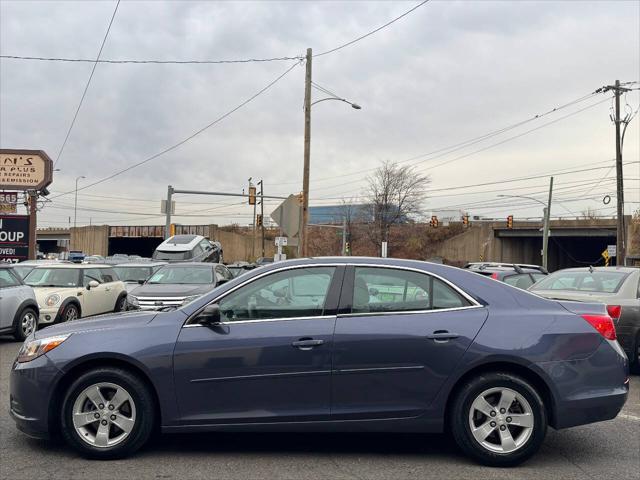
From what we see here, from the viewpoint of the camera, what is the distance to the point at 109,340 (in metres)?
4.87

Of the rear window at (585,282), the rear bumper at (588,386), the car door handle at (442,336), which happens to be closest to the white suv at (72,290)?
the rear window at (585,282)

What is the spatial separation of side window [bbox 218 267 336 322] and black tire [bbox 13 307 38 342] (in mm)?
7924

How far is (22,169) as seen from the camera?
2766 centimetres

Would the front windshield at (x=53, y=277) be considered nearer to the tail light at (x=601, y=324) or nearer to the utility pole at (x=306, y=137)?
the utility pole at (x=306, y=137)

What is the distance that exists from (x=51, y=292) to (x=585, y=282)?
34.7 feet

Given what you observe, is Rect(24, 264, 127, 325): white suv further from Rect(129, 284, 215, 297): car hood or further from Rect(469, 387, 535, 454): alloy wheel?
Rect(469, 387, 535, 454): alloy wheel

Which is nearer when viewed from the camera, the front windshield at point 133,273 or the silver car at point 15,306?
the silver car at point 15,306

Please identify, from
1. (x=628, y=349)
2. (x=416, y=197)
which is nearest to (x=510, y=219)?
(x=416, y=197)

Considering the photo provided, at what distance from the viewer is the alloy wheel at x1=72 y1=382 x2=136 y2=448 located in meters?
4.85

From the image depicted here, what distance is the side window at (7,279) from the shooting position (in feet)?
37.8

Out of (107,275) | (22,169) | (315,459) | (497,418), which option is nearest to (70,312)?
(107,275)

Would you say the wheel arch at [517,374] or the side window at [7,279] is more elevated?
the side window at [7,279]

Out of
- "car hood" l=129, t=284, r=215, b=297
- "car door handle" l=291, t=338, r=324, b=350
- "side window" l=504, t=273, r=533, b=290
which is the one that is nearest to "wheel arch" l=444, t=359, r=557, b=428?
"car door handle" l=291, t=338, r=324, b=350

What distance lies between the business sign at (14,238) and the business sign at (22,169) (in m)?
4.02
